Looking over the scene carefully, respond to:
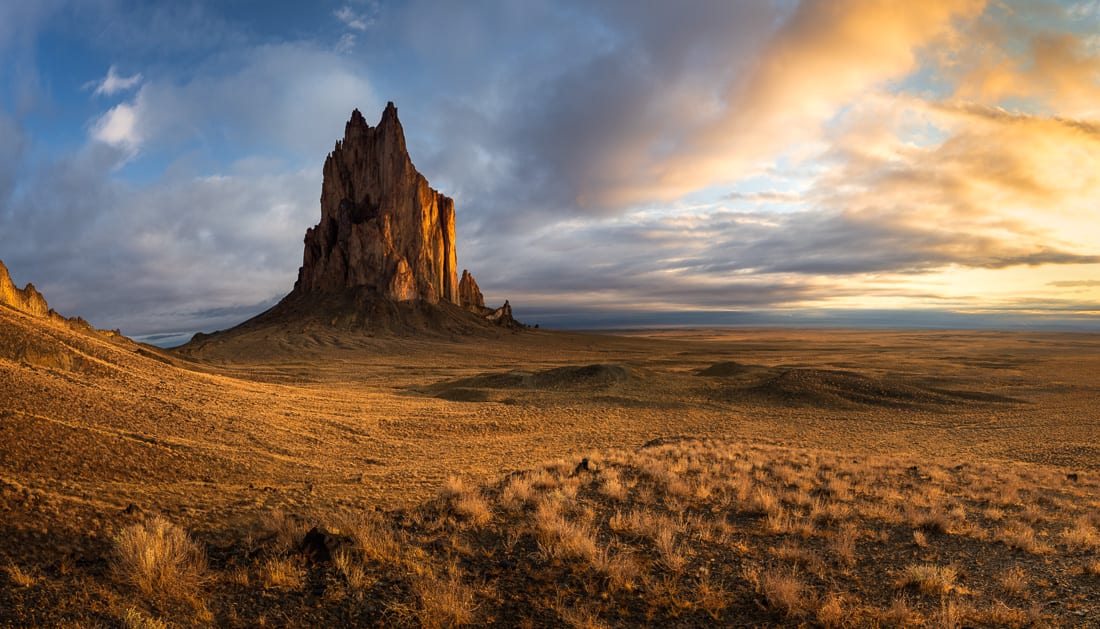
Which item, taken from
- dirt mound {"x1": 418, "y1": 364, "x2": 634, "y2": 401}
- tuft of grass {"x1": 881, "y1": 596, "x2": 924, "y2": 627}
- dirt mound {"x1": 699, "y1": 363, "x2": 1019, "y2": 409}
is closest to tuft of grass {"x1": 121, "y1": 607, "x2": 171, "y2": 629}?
tuft of grass {"x1": 881, "y1": 596, "x2": 924, "y2": 627}

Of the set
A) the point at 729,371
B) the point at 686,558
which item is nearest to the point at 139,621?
the point at 686,558

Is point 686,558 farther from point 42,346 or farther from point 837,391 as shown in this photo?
point 837,391

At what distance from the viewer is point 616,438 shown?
80.1 ft

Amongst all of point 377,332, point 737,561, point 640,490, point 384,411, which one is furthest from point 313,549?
point 377,332

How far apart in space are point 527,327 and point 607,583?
148752mm

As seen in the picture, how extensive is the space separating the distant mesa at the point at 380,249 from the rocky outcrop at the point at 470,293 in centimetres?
383

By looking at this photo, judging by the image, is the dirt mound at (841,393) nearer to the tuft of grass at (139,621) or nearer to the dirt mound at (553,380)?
the dirt mound at (553,380)

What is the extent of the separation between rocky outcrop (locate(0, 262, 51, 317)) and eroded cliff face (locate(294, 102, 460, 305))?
90.1 metres

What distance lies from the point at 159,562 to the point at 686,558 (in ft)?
23.3

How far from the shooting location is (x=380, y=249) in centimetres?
12812

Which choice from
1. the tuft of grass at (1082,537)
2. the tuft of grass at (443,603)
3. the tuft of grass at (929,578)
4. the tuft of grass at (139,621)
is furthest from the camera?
the tuft of grass at (1082,537)

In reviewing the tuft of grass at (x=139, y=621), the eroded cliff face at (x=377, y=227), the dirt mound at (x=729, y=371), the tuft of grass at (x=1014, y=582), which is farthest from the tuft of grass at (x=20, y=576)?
the eroded cliff face at (x=377, y=227)

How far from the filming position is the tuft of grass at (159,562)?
605 cm

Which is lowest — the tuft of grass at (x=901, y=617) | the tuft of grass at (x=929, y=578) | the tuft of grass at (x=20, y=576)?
the tuft of grass at (x=929, y=578)
